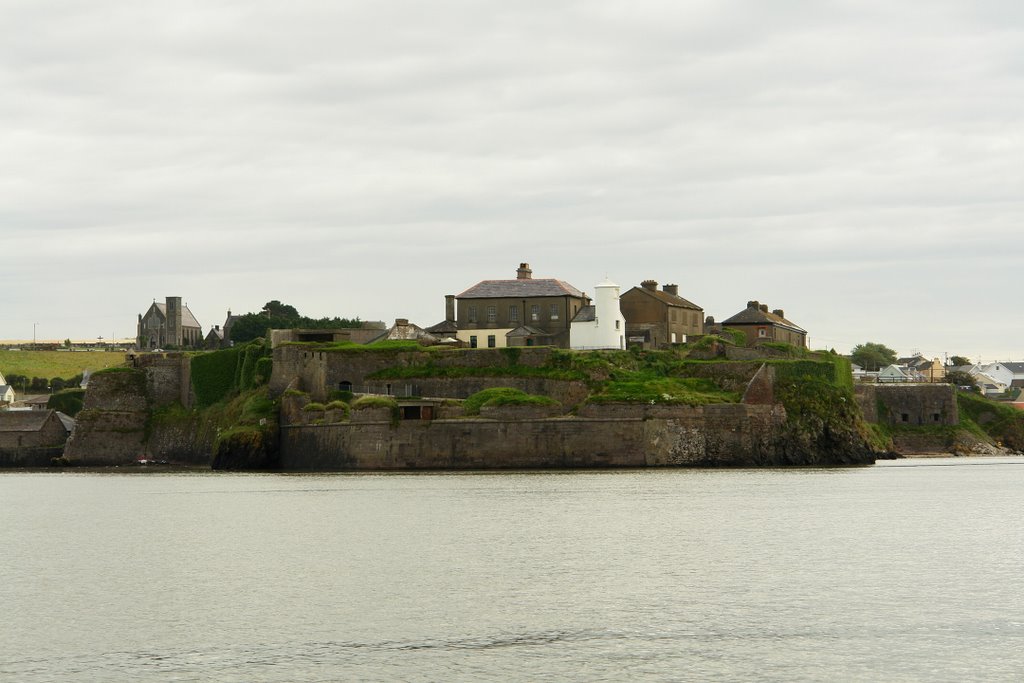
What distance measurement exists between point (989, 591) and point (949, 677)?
283 inches

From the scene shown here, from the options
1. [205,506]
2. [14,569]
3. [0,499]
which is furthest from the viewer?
[0,499]

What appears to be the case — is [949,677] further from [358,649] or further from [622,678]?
→ [358,649]

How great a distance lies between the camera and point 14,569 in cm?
3072

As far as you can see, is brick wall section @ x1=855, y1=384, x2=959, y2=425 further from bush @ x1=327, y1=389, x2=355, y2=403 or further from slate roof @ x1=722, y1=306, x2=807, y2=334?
bush @ x1=327, y1=389, x2=355, y2=403

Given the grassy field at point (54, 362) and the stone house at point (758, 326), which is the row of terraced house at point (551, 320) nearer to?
the stone house at point (758, 326)

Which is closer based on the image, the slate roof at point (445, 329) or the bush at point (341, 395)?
the bush at point (341, 395)

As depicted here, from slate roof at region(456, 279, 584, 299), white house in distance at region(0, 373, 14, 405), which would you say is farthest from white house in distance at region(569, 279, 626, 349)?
white house in distance at region(0, 373, 14, 405)

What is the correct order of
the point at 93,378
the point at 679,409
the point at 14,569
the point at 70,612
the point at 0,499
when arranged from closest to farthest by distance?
the point at 70,612 → the point at 14,569 → the point at 0,499 → the point at 679,409 → the point at 93,378

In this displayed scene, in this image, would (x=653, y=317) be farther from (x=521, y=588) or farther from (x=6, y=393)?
(x=6, y=393)

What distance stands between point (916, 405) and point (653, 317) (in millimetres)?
15291

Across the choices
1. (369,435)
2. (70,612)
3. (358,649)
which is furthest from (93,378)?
(358,649)

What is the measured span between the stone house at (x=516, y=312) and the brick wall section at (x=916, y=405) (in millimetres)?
16906

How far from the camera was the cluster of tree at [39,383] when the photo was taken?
420 feet

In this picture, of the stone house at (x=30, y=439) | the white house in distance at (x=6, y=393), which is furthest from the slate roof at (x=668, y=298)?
the white house in distance at (x=6, y=393)
